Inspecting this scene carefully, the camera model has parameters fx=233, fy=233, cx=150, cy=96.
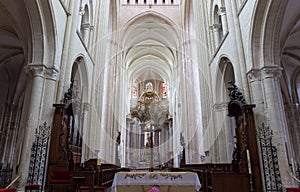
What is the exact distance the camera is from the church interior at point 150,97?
6.66 meters

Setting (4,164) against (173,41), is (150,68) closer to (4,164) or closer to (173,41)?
(173,41)

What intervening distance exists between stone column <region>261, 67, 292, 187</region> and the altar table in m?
2.55

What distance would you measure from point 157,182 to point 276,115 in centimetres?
402

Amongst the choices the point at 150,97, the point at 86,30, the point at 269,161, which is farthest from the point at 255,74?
the point at 150,97

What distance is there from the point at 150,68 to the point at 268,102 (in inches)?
1122

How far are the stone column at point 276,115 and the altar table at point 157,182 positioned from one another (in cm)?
255

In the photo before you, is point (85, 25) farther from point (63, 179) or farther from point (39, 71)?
point (63, 179)

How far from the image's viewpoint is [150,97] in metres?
17.1

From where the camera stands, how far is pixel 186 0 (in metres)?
20.3

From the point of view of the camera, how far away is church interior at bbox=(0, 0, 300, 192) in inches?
262

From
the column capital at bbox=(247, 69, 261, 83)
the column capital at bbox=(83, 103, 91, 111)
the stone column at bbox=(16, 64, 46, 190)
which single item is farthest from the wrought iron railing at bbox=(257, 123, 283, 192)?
the column capital at bbox=(83, 103, 91, 111)

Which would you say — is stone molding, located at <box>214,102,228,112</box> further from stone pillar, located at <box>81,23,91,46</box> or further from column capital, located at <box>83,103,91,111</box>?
stone pillar, located at <box>81,23,91,46</box>

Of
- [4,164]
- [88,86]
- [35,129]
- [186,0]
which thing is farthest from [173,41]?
[35,129]

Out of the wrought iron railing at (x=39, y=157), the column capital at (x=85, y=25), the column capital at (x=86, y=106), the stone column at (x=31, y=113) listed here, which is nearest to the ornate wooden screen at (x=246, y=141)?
the wrought iron railing at (x=39, y=157)
